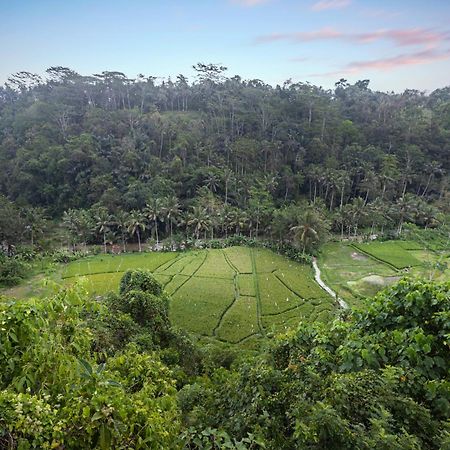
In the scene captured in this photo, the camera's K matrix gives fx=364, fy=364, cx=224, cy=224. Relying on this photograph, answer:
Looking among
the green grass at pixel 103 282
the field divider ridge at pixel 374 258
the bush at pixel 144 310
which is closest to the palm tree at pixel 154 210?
the green grass at pixel 103 282

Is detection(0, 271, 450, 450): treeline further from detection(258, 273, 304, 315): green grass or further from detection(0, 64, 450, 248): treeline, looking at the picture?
detection(0, 64, 450, 248): treeline

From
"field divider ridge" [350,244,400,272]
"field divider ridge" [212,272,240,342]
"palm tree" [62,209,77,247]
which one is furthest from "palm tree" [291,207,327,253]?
"palm tree" [62,209,77,247]

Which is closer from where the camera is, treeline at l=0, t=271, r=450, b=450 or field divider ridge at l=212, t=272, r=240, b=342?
treeline at l=0, t=271, r=450, b=450

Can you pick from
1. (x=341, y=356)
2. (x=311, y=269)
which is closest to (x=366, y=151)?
(x=311, y=269)

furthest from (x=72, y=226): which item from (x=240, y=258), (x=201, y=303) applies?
(x=201, y=303)

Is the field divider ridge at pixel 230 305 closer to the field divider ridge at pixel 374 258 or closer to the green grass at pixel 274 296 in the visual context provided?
the green grass at pixel 274 296

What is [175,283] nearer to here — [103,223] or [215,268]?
[215,268]
